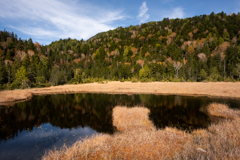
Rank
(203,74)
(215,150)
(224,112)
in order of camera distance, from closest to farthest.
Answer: (215,150), (224,112), (203,74)

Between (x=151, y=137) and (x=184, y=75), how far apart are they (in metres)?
77.9

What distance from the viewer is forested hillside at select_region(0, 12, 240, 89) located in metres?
69.3

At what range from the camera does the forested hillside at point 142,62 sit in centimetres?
6931

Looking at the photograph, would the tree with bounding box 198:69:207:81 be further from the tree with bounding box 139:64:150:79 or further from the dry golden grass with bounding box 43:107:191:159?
the dry golden grass with bounding box 43:107:191:159

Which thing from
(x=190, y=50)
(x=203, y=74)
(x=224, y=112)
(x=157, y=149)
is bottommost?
(x=224, y=112)

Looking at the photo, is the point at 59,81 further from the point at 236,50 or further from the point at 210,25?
the point at 210,25

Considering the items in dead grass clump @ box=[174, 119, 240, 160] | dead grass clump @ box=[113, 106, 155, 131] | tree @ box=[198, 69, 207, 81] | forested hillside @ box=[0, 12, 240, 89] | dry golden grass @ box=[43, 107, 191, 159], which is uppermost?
forested hillside @ box=[0, 12, 240, 89]

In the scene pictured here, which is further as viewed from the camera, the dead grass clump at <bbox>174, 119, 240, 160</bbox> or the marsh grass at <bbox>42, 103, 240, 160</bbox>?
the marsh grass at <bbox>42, 103, 240, 160</bbox>

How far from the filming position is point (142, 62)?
373ft

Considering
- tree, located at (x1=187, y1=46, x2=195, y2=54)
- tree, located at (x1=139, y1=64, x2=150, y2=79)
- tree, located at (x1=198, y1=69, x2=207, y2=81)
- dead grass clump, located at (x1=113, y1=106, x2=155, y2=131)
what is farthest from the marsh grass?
tree, located at (x1=187, y1=46, x2=195, y2=54)

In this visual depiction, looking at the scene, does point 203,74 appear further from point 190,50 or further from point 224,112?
point 224,112

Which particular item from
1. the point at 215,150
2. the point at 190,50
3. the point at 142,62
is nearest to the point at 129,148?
the point at 215,150

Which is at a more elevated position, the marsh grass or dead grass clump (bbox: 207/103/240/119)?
the marsh grass

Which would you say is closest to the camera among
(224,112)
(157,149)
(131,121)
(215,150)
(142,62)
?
(215,150)
